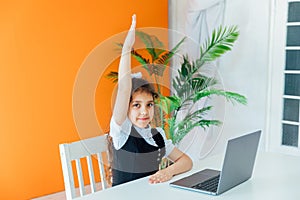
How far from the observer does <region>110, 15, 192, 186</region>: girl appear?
5.19 feet

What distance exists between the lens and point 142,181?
1471mm

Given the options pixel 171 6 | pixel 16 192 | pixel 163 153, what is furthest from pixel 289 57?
pixel 16 192

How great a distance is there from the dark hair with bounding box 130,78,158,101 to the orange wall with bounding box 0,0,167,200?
1095 millimetres

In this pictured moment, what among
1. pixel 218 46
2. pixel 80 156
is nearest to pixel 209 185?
pixel 80 156

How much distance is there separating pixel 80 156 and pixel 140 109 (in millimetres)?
308

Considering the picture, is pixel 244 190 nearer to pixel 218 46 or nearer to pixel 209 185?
pixel 209 185

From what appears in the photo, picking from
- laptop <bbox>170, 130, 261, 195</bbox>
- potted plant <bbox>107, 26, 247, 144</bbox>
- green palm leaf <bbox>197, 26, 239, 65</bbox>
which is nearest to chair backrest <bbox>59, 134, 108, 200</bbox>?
laptop <bbox>170, 130, 261, 195</bbox>

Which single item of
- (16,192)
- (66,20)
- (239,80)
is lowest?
(16,192)

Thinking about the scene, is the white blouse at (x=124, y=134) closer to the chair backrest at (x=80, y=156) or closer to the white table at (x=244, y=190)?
the chair backrest at (x=80, y=156)

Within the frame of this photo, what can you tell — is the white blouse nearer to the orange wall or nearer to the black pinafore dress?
the black pinafore dress

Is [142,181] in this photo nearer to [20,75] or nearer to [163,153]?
[163,153]

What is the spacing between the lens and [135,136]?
1697 millimetres

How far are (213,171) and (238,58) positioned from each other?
1805 millimetres

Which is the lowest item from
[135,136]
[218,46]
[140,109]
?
[135,136]
